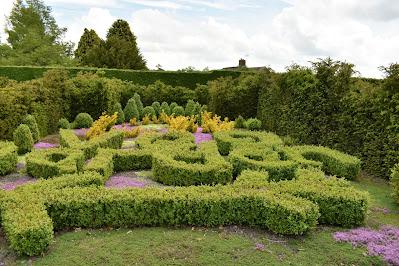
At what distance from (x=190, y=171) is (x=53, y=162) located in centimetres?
375

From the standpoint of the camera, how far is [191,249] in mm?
7348

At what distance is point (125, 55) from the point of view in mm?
45812

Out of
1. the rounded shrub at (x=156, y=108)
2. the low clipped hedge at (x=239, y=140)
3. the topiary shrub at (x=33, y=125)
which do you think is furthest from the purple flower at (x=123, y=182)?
the rounded shrub at (x=156, y=108)

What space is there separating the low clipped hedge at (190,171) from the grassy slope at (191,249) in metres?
2.61

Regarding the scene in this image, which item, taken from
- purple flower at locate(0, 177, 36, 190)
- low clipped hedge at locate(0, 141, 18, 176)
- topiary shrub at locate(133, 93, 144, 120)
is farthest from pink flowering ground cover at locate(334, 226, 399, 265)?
topiary shrub at locate(133, 93, 144, 120)

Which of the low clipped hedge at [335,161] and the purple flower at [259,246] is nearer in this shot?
the purple flower at [259,246]

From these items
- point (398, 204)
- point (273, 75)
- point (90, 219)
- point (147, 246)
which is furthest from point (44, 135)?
point (398, 204)

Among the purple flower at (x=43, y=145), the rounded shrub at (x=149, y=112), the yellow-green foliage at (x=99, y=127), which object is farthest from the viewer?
the rounded shrub at (x=149, y=112)

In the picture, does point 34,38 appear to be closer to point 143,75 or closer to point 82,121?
point 143,75

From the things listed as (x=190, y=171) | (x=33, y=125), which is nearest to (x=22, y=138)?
(x=33, y=125)

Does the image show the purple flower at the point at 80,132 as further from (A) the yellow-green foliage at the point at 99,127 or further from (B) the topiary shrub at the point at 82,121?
(A) the yellow-green foliage at the point at 99,127

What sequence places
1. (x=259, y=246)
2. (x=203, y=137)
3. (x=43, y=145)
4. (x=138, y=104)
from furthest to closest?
(x=138, y=104) < (x=203, y=137) < (x=43, y=145) < (x=259, y=246)

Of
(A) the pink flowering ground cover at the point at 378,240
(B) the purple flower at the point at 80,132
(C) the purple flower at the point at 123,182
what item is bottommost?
(B) the purple flower at the point at 80,132

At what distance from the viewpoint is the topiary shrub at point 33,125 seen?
661 inches
